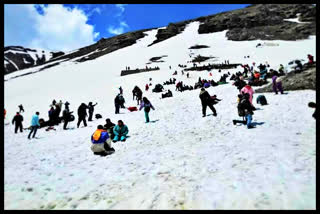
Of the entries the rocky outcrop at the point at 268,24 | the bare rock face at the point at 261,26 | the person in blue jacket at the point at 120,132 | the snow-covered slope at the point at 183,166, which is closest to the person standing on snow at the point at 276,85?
the snow-covered slope at the point at 183,166

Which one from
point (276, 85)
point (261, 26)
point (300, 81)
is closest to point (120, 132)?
point (276, 85)

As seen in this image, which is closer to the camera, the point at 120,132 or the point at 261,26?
the point at 120,132

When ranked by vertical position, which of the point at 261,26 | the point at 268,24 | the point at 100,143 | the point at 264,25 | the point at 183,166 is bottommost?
the point at 183,166

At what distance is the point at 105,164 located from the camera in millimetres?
8586

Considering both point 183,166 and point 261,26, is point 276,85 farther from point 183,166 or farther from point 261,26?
point 261,26

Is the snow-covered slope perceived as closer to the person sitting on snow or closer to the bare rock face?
the person sitting on snow

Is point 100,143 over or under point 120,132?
under

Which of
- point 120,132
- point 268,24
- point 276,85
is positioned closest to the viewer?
point 120,132

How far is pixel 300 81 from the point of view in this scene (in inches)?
702

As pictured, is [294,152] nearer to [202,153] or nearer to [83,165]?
[202,153]

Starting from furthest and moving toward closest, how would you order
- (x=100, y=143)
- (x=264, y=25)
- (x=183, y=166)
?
1. (x=264, y=25)
2. (x=100, y=143)
3. (x=183, y=166)

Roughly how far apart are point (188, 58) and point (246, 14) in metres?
59.7

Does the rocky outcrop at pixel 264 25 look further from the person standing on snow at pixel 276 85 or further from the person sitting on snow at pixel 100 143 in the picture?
the person sitting on snow at pixel 100 143

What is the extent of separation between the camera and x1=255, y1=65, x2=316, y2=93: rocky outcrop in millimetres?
17172
